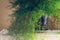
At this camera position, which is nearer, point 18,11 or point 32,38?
point 18,11

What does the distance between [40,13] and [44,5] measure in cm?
9

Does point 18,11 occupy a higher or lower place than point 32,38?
higher

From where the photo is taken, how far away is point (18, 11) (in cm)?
126

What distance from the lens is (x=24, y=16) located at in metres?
1.29

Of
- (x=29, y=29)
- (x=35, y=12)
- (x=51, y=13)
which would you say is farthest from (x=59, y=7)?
(x=29, y=29)

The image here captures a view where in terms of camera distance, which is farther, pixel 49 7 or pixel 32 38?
pixel 32 38

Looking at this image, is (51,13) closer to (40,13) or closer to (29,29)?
(40,13)

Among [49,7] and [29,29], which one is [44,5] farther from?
[29,29]

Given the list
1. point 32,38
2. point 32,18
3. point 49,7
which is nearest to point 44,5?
point 49,7

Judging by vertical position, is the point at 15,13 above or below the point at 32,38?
above

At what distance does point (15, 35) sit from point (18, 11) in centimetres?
19

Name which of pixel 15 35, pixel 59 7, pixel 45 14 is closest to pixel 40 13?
pixel 45 14

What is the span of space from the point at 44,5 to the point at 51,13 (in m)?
0.09

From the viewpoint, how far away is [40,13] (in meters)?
1.29
